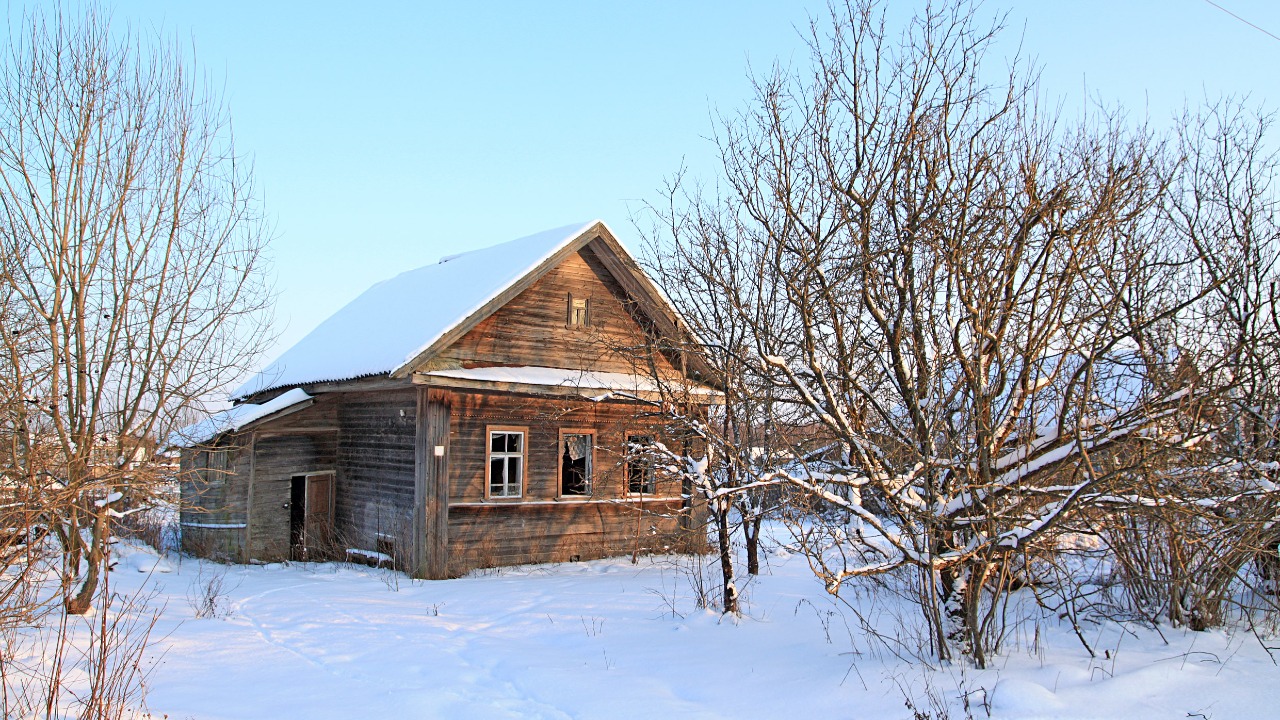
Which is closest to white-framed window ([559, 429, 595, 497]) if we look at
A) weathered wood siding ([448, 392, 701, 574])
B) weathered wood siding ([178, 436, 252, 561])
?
weathered wood siding ([448, 392, 701, 574])

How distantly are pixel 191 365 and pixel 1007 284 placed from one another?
8738 millimetres

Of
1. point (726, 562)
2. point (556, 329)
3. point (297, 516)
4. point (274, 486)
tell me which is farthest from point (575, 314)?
point (726, 562)

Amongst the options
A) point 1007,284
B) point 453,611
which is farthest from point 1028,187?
point 453,611

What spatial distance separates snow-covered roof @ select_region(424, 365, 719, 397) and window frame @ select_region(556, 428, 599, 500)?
0.96 meters

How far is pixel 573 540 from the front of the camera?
15.4 metres

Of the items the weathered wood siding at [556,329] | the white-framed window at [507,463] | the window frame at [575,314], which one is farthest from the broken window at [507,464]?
the window frame at [575,314]

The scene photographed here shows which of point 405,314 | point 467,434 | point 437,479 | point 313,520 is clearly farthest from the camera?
point 405,314

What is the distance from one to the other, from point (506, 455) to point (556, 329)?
240 centimetres

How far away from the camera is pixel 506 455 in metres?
14.5

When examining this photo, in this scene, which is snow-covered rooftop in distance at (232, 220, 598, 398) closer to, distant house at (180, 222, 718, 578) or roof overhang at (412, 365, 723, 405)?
distant house at (180, 222, 718, 578)

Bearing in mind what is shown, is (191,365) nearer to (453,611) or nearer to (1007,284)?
(453,611)

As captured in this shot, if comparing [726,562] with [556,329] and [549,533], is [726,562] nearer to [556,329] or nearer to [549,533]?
[549,533]

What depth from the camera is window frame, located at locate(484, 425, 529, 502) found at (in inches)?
566

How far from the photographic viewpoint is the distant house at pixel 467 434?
1371 centimetres
